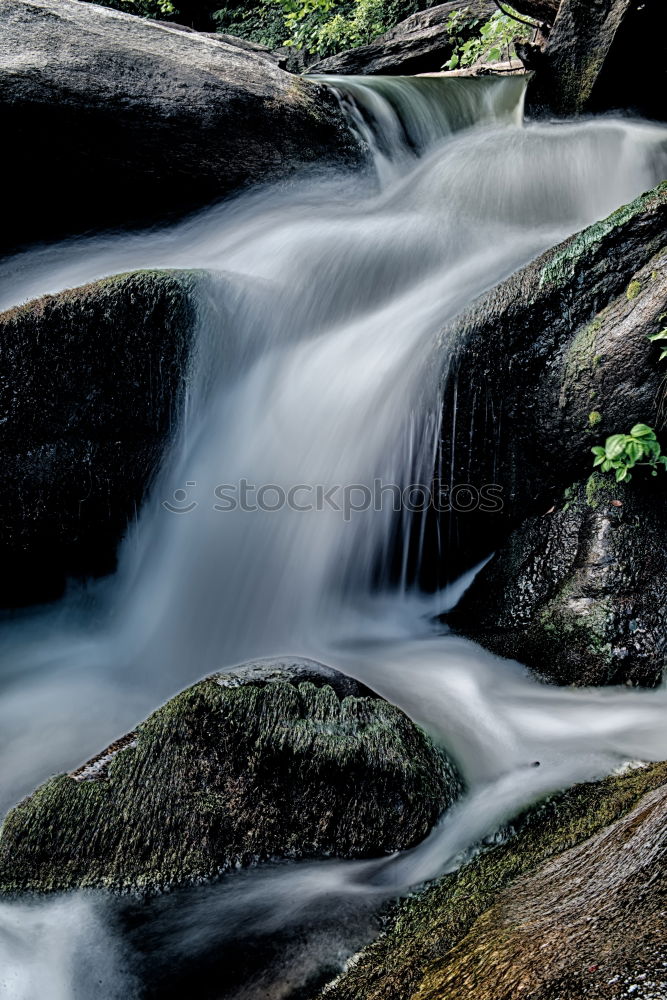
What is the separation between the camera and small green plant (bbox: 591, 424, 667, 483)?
3.66m

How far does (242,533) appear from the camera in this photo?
438cm

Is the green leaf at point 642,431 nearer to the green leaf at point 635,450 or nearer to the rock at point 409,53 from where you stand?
the green leaf at point 635,450

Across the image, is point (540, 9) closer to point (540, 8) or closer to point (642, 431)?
point (540, 8)

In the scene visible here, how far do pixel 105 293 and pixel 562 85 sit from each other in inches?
189

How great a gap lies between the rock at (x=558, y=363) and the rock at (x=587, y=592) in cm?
20

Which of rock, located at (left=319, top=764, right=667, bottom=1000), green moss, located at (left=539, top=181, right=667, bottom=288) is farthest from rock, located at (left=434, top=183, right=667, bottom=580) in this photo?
rock, located at (left=319, top=764, right=667, bottom=1000)

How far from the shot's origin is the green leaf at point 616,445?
12.0ft

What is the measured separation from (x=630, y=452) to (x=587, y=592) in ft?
2.47

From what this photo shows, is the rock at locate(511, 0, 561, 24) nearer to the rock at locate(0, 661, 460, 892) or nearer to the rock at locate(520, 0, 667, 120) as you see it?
the rock at locate(520, 0, 667, 120)

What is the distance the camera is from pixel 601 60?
238 inches

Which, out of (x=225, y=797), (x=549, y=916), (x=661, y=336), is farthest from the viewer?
(x=661, y=336)

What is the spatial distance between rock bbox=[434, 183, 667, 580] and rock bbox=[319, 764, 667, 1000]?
1.87m

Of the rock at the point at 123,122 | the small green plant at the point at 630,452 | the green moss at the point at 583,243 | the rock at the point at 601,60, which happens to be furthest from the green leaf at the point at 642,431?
the rock at the point at 601,60

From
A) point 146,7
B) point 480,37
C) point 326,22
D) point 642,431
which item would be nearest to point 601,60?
point 480,37
